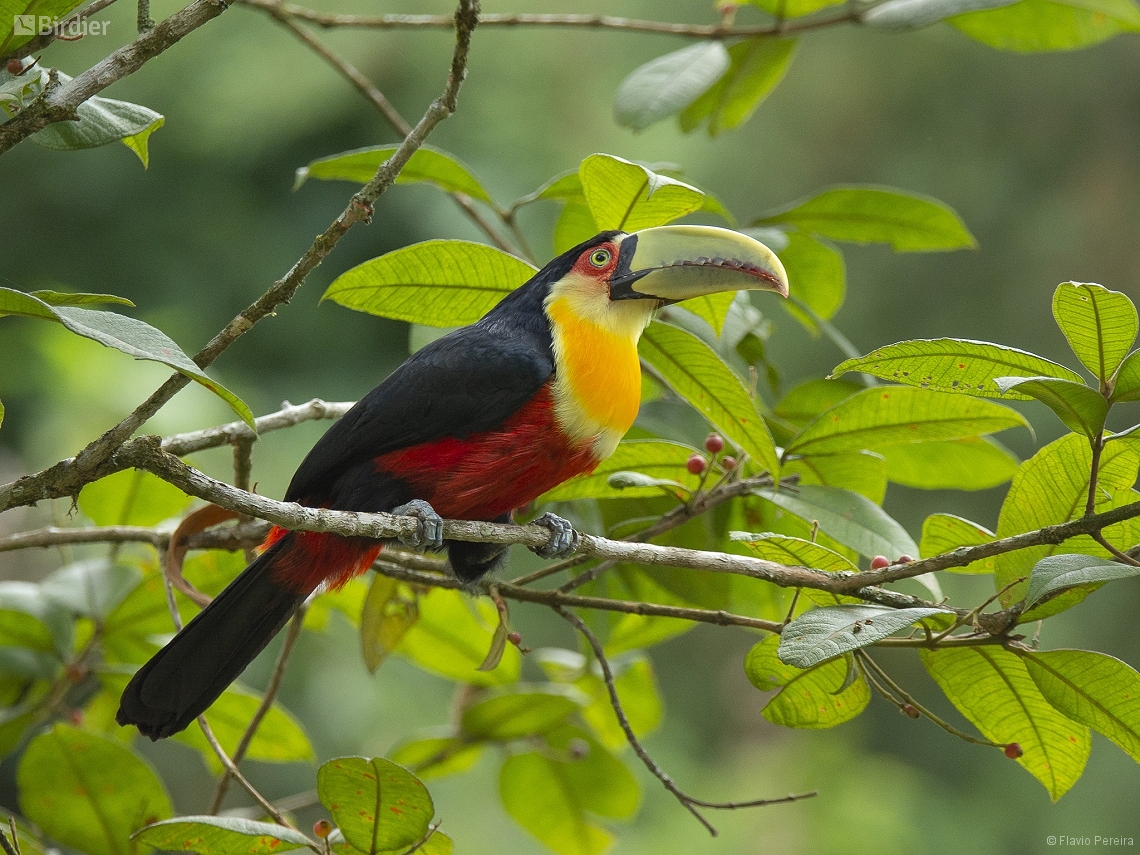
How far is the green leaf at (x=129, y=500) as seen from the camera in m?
2.84

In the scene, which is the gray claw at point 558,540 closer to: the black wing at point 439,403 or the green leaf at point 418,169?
the black wing at point 439,403

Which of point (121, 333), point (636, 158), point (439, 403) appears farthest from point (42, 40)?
point (636, 158)

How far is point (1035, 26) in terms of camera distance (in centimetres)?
295

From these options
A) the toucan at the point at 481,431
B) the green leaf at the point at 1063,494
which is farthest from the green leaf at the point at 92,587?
the green leaf at the point at 1063,494

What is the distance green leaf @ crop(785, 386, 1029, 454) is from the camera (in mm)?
2326

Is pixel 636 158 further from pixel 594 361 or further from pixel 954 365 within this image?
pixel 954 365

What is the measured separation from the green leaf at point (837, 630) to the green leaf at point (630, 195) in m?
0.88

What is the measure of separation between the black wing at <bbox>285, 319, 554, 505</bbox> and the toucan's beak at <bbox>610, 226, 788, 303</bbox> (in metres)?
0.30

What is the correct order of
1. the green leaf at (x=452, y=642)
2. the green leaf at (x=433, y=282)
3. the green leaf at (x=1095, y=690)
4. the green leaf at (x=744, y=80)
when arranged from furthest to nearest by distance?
the green leaf at (x=744, y=80) → the green leaf at (x=452, y=642) → the green leaf at (x=433, y=282) → the green leaf at (x=1095, y=690)

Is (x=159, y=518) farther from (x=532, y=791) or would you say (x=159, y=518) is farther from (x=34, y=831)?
(x=532, y=791)

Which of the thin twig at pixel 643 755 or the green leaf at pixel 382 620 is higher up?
the thin twig at pixel 643 755

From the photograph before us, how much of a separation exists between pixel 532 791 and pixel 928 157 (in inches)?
212

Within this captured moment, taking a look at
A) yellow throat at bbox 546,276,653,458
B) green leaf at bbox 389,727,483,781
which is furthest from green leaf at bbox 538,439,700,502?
green leaf at bbox 389,727,483,781

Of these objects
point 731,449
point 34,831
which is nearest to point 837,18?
point 731,449
